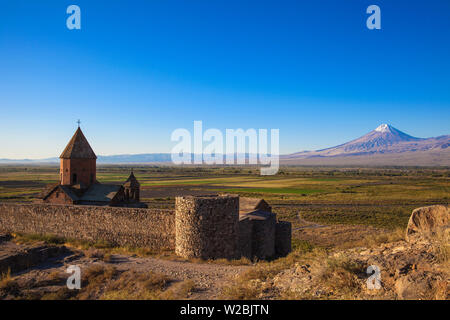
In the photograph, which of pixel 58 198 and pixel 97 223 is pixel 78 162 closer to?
pixel 58 198

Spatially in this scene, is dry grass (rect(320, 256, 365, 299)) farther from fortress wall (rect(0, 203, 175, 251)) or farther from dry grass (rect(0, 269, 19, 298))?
fortress wall (rect(0, 203, 175, 251))

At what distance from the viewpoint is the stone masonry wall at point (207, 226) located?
1195 cm

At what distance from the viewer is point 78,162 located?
2162cm

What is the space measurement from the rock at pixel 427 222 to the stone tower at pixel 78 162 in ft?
65.4

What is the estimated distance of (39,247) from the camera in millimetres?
11547

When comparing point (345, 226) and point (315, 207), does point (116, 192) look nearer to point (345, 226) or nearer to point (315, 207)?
point (345, 226)

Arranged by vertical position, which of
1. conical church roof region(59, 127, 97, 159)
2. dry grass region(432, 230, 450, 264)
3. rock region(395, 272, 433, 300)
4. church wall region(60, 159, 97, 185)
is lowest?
rock region(395, 272, 433, 300)

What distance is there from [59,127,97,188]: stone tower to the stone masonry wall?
490 inches

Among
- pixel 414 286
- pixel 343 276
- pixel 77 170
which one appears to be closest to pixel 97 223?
pixel 77 170

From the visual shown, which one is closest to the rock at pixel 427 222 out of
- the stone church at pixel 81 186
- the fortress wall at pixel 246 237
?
the fortress wall at pixel 246 237

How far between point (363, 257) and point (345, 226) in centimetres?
2116

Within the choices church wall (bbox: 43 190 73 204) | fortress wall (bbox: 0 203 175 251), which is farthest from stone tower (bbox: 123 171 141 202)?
fortress wall (bbox: 0 203 175 251)

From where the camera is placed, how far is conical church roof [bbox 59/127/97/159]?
21.4 m

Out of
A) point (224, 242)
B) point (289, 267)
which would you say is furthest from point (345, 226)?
point (289, 267)
